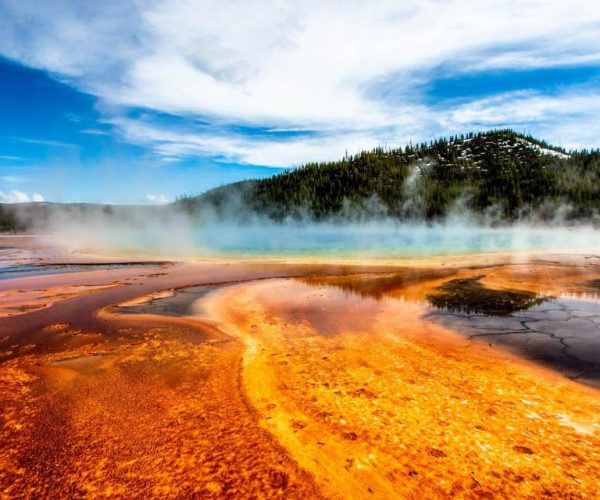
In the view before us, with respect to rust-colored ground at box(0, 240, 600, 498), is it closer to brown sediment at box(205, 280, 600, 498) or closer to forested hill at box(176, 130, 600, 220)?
brown sediment at box(205, 280, 600, 498)

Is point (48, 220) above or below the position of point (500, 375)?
above

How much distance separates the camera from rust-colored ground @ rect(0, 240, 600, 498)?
371 cm

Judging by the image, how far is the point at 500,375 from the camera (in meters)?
6.25

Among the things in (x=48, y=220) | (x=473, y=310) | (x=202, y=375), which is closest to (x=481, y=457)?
(x=202, y=375)

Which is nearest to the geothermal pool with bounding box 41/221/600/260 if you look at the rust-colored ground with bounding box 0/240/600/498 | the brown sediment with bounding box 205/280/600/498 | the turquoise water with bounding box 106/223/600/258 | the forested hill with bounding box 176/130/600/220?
the turquoise water with bounding box 106/223/600/258

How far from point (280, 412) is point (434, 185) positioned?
422 feet

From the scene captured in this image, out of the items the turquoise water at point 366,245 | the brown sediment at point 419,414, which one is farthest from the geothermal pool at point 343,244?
the brown sediment at point 419,414

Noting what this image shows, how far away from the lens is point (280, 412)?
200 inches

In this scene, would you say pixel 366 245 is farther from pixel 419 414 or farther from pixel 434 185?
pixel 434 185

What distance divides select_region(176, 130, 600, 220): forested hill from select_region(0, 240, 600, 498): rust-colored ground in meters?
102

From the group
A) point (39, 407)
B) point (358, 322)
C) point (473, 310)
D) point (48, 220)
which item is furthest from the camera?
point (48, 220)

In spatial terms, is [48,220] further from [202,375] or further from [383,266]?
[202,375]

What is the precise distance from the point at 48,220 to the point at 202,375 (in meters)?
143

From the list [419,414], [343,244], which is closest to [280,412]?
[419,414]
